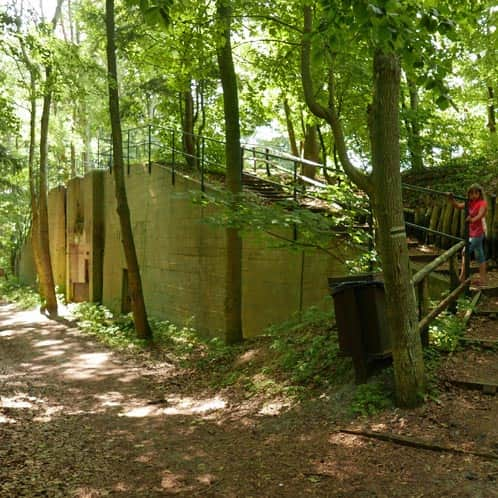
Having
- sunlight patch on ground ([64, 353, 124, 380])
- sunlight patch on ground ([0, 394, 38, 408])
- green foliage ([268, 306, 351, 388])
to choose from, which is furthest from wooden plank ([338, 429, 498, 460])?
sunlight patch on ground ([64, 353, 124, 380])

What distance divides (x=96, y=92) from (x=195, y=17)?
21.5 ft

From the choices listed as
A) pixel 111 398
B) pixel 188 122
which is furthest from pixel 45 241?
pixel 111 398

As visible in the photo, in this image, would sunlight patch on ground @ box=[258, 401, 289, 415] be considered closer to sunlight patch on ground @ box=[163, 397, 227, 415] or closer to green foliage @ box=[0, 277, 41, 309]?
sunlight patch on ground @ box=[163, 397, 227, 415]

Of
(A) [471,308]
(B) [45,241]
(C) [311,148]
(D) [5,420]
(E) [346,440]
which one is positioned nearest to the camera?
(E) [346,440]

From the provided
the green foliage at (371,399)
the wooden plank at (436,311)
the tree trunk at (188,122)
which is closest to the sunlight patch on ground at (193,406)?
the green foliage at (371,399)

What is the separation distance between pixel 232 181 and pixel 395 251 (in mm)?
5602

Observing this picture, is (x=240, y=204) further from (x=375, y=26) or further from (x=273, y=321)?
(x=375, y=26)

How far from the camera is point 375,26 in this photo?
3.17 metres

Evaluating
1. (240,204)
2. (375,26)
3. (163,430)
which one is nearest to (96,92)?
(240,204)

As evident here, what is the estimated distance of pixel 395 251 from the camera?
5.19 metres

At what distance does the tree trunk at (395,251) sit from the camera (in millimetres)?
5121

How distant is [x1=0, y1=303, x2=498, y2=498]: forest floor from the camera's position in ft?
13.5

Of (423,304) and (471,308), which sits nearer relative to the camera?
(423,304)

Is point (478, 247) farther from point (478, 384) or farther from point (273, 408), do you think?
point (273, 408)
